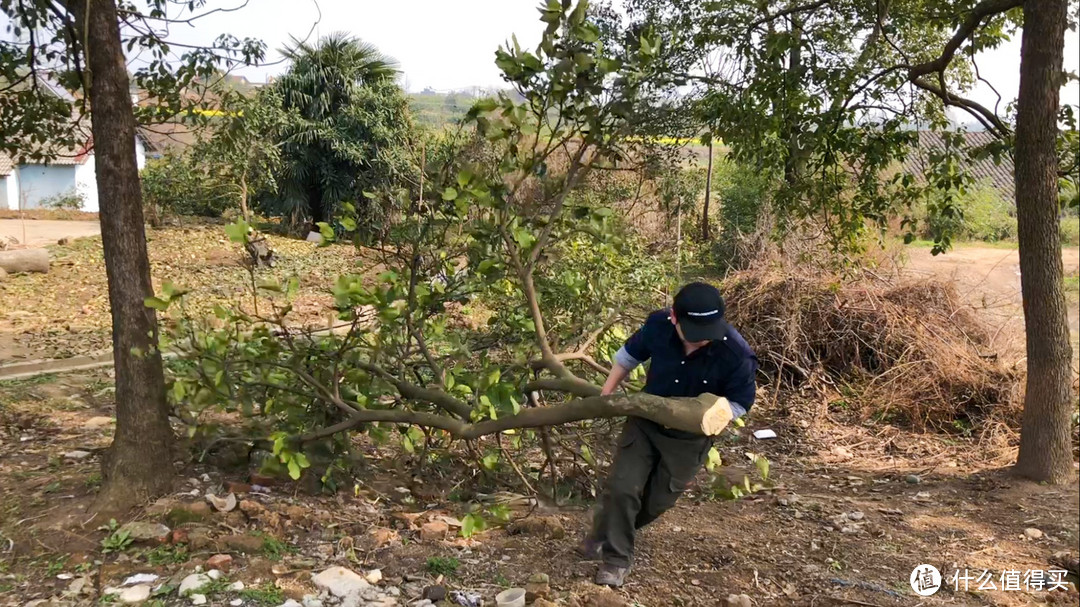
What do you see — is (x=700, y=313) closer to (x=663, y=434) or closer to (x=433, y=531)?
(x=663, y=434)

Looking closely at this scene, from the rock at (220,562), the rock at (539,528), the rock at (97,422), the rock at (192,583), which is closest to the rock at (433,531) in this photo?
the rock at (539,528)

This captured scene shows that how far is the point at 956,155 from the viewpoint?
5629mm

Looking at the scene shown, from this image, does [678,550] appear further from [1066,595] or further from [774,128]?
[774,128]

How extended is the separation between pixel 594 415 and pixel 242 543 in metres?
1.61

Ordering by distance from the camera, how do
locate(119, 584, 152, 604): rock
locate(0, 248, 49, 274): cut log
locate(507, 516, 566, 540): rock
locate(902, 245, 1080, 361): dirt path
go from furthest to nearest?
locate(0, 248, 49, 274): cut log → locate(902, 245, 1080, 361): dirt path → locate(507, 516, 566, 540): rock → locate(119, 584, 152, 604): rock

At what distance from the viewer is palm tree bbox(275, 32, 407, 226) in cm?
1561

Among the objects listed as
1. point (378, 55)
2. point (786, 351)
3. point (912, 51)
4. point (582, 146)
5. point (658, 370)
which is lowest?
point (786, 351)

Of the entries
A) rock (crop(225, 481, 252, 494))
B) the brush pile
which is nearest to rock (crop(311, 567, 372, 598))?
rock (crop(225, 481, 252, 494))

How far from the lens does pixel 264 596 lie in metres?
3.05

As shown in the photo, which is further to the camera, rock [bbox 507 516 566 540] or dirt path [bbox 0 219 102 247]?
dirt path [bbox 0 219 102 247]

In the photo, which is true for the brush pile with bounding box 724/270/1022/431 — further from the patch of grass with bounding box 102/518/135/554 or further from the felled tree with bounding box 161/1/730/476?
the patch of grass with bounding box 102/518/135/554

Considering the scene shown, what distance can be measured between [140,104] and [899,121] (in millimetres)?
5231

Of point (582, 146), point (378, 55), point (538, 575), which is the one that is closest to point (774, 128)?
point (582, 146)

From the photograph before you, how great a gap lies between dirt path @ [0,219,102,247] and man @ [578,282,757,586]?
15.1 m
